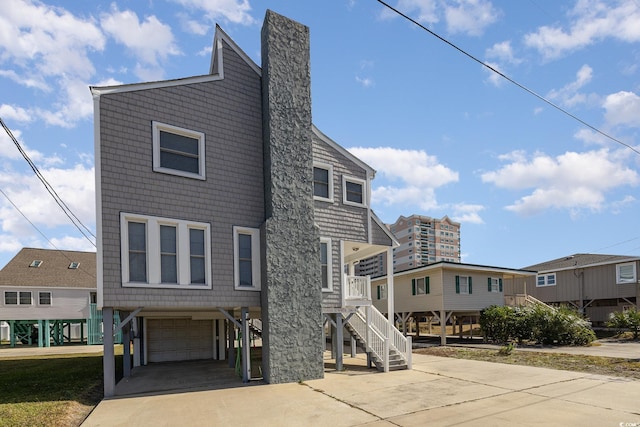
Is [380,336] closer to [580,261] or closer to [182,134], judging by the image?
[182,134]

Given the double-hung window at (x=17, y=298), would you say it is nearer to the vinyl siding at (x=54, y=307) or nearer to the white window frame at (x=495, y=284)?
the vinyl siding at (x=54, y=307)

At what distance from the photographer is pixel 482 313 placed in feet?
76.3

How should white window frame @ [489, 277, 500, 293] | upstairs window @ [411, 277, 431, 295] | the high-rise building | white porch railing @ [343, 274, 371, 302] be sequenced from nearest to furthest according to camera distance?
white porch railing @ [343, 274, 371, 302] < upstairs window @ [411, 277, 431, 295] < white window frame @ [489, 277, 500, 293] < the high-rise building

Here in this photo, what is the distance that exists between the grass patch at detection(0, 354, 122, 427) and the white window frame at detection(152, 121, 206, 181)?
561cm

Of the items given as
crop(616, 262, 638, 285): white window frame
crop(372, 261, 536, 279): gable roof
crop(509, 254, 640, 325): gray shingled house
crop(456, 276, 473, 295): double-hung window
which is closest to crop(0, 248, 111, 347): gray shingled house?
crop(372, 261, 536, 279): gable roof

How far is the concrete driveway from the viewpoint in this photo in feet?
24.5

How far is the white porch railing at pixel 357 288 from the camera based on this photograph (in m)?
14.0

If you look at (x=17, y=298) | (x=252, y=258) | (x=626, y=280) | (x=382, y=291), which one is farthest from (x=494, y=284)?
(x=17, y=298)

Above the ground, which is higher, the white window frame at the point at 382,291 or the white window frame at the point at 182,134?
the white window frame at the point at 182,134

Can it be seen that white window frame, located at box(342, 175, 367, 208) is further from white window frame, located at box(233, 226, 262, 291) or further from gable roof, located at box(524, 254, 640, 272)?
gable roof, located at box(524, 254, 640, 272)

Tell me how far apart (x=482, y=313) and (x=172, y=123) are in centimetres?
1946

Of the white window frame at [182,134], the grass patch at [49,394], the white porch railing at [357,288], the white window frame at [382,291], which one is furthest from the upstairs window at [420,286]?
the white window frame at [182,134]

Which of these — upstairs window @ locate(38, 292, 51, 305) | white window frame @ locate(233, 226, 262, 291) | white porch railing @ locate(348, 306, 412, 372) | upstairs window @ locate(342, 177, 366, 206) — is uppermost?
upstairs window @ locate(342, 177, 366, 206)

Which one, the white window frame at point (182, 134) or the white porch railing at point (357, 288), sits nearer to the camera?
the white window frame at point (182, 134)
